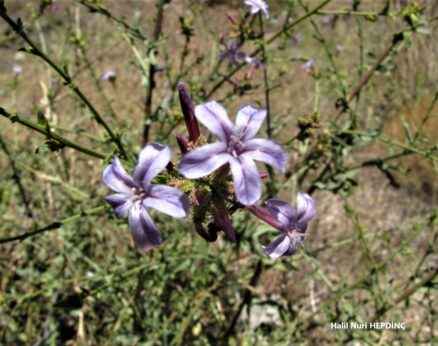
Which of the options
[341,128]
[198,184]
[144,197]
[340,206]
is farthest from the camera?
[340,206]

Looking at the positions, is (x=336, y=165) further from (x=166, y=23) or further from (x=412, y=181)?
(x=166, y=23)

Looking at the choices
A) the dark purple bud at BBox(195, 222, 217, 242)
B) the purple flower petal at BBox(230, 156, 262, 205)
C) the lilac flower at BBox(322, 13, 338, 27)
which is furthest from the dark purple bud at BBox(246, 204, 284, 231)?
the lilac flower at BBox(322, 13, 338, 27)

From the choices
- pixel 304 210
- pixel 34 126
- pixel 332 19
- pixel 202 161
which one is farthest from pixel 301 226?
pixel 332 19

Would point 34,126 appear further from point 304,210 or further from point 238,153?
point 304,210

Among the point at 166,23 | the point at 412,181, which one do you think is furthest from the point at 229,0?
the point at 412,181

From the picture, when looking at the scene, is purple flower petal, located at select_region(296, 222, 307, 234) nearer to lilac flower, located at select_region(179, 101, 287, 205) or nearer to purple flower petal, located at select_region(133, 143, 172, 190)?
lilac flower, located at select_region(179, 101, 287, 205)

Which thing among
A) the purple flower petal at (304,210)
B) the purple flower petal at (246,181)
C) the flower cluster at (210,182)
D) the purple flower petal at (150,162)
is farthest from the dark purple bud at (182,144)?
the purple flower petal at (304,210)
